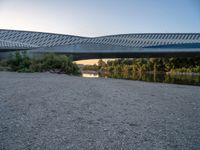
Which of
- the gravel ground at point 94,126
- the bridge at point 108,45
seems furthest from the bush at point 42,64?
the gravel ground at point 94,126

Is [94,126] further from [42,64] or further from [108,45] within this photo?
[108,45]

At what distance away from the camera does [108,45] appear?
4834 cm

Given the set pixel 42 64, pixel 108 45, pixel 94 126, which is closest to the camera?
pixel 94 126

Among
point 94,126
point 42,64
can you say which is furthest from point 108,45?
point 94,126

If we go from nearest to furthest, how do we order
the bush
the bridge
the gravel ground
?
1. the gravel ground
2. the bush
3. the bridge

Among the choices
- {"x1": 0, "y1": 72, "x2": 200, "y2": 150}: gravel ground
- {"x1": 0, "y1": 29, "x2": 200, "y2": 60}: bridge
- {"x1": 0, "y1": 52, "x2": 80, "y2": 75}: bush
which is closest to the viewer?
{"x1": 0, "y1": 72, "x2": 200, "y2": 150}: gravel ground

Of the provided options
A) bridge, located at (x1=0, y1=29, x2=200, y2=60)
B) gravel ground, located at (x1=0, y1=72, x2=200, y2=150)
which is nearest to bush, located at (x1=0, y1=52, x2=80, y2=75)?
bridge, located at (x1=0, y1=29, x2=200, y2=60)

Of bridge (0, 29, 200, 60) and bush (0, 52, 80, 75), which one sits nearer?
bush (0, 52, 80, 75)

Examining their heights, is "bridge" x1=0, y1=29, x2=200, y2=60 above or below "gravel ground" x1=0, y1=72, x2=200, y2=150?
above

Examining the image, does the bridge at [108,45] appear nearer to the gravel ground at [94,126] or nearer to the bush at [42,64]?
the bush at [42,64]

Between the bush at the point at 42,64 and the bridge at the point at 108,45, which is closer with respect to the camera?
the bush at the point at 42,64

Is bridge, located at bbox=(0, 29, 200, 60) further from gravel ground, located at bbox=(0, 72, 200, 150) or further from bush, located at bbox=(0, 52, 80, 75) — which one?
gravel ground, located at bbox=(0, 72, 200, 150)

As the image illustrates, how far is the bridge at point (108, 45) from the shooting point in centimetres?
4542

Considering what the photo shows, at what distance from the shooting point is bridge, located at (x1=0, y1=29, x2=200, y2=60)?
45425mm
